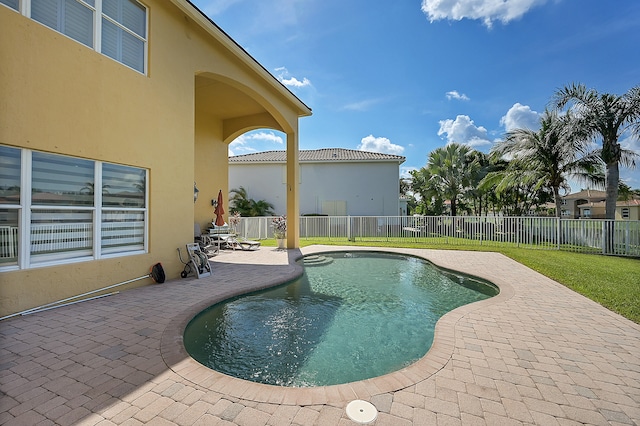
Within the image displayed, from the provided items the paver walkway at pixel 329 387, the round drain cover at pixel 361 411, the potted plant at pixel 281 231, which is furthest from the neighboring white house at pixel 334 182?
the round drain cover at pixel 361 411

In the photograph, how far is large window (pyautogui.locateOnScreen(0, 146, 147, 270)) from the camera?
4.40 meters

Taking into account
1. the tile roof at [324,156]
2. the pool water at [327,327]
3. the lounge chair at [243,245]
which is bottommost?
the pool water at [327,327]

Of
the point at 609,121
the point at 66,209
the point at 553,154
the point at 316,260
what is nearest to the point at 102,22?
the point at 66,209

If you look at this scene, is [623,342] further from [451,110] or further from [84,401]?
[451,110]

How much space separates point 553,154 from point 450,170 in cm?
766

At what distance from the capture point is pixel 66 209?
200 inches

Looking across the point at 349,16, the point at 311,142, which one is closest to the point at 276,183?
the point at 311,142

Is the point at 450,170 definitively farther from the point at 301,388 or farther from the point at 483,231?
the point at 301,388

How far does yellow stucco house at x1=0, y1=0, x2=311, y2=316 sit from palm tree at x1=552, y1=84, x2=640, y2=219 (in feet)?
51.5

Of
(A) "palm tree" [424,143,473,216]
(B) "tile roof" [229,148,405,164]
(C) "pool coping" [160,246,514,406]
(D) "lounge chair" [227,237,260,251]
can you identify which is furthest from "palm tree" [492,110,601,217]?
(D) "lounge chair" [227,237,260,251]

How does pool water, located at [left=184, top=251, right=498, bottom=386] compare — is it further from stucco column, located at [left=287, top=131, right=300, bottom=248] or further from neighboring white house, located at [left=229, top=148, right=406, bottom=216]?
neighboring white house, located at [left=229, top=148, right=406, bottom=216]

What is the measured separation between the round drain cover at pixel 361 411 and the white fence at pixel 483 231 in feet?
45.2

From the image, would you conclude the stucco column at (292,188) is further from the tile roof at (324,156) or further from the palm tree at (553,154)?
the palm tree at (553,154)

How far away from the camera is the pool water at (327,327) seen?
11.3 feet
